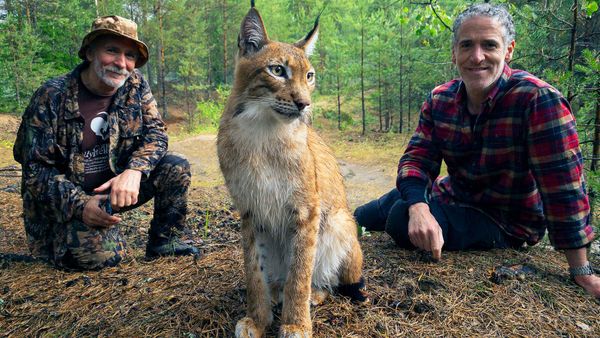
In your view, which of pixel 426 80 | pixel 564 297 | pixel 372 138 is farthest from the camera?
pixel 372 138

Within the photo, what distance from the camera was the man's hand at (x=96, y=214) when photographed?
3.75 metres

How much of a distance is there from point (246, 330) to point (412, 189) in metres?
2.07

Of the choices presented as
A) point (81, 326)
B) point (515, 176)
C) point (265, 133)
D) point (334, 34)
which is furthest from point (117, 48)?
point (334, 34)

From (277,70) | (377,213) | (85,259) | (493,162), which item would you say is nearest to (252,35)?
(277,70)

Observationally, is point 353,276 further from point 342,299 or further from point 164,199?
point 164,199

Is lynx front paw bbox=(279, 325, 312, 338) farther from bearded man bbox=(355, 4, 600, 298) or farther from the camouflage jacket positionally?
the camouflage jacket

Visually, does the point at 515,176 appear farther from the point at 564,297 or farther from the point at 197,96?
the point at 197,96

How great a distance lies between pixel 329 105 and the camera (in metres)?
26.0

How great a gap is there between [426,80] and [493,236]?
57.2 ft

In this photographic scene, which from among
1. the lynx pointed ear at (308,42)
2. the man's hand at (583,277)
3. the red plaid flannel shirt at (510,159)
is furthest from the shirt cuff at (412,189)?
the lynx pointed ear at (308,42)

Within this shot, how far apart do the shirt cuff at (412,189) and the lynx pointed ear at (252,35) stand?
1.94m

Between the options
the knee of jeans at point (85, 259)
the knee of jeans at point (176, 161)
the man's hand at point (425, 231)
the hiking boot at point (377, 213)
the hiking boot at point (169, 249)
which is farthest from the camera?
the hiking boot at point (377, 213)

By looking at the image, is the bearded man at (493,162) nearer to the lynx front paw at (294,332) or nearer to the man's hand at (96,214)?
the lynx front paw at (294,332)

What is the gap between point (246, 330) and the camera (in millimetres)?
2627
